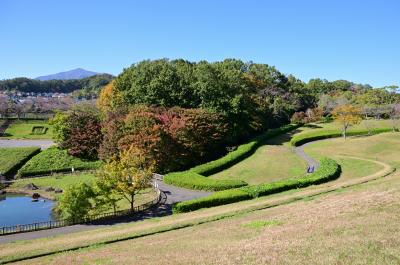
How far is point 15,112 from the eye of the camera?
373 ft

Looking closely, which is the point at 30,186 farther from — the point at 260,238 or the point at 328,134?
the point at 328,134

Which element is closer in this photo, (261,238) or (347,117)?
(261,238)

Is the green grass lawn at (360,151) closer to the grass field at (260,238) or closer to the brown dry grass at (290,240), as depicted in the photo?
the grass field at (260,238)

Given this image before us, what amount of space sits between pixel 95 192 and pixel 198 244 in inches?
822

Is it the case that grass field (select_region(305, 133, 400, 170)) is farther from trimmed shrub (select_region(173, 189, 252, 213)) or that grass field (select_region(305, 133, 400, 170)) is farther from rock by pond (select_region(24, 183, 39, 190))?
rock by pond (select_region(24, 183, 39, 190))

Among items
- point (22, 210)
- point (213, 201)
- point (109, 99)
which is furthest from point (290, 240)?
point (109, 99)

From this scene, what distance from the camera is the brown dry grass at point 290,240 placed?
47.0ft

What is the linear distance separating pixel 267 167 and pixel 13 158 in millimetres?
39540

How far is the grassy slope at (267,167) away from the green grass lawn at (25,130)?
51.1 metres

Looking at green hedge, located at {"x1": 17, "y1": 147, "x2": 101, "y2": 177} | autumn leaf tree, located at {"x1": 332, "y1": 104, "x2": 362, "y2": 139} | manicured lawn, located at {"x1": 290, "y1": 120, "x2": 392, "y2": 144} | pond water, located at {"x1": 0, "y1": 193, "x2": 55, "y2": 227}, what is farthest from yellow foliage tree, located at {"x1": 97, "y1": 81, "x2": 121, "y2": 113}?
autumn leaf tree, located at {"x1": 332, "y1": 104, "x2": 362, "y2": 139}

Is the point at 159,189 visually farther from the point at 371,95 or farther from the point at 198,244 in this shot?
the point at 371,95

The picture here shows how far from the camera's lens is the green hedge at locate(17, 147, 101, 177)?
61.2 metres

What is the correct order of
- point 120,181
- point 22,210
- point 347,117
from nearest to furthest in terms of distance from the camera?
point 120,181 < point 22,210 < point 347,117

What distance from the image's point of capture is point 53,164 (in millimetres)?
63844
